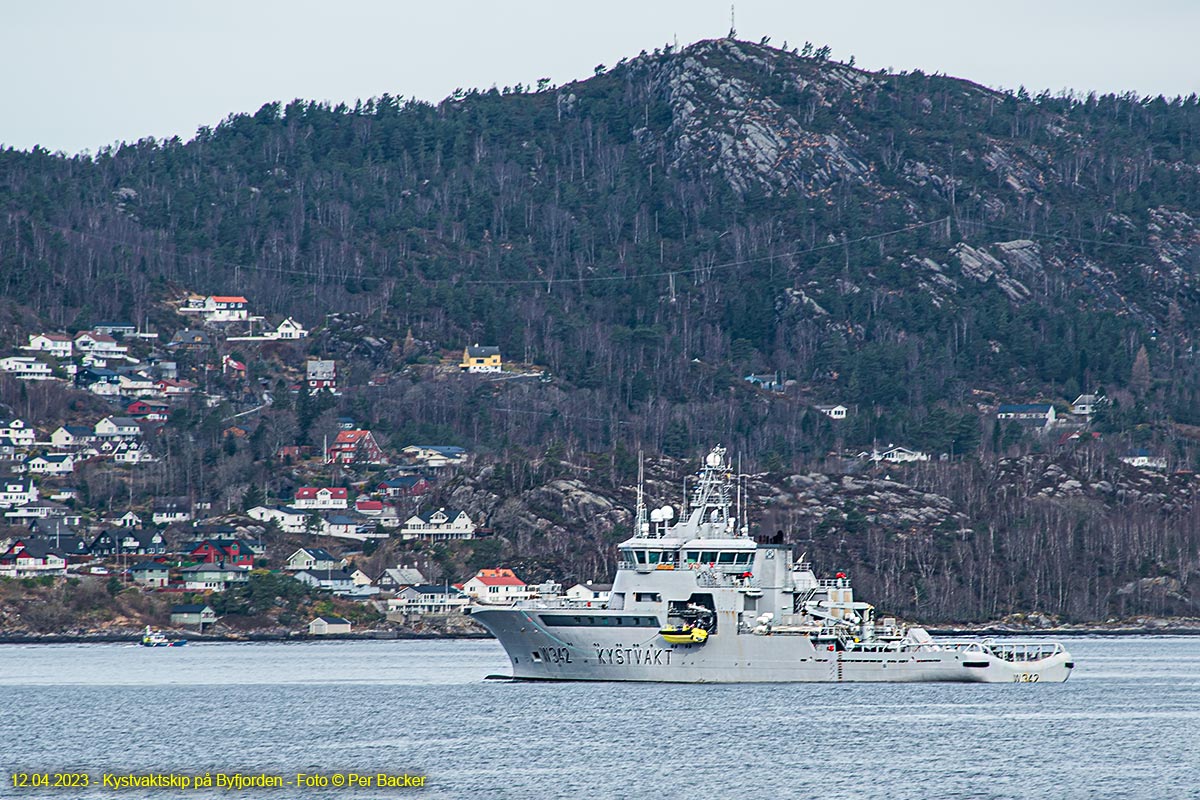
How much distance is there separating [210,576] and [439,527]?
92.9 feet

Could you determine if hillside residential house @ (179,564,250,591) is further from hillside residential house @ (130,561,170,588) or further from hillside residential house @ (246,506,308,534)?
hillside residential house @ (246,506,308,534)

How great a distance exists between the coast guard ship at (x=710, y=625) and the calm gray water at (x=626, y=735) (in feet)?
4.20

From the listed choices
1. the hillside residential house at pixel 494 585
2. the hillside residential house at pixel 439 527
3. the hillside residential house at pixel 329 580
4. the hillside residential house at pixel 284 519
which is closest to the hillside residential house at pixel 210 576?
the hillside residential house at pixel 329 580

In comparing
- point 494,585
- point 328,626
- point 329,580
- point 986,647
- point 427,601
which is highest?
point 329,580

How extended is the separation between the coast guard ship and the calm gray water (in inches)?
50.3

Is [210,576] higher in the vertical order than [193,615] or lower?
higher

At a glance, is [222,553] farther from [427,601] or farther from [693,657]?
[693,657]

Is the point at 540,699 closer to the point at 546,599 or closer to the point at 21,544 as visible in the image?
the point at 546,599

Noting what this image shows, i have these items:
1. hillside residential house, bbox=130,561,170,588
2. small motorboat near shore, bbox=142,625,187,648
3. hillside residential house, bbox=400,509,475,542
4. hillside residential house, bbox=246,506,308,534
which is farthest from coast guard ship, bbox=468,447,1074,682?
hillside residential house, bbox=246,506,308,534

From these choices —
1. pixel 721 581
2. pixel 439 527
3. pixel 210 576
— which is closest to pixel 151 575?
pixel 210 576

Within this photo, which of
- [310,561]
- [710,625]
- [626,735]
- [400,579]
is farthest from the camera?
[310,561]

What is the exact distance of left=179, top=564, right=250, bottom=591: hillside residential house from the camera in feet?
563

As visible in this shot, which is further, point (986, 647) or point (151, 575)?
point (151, 575)

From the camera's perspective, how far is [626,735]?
2904 inches
